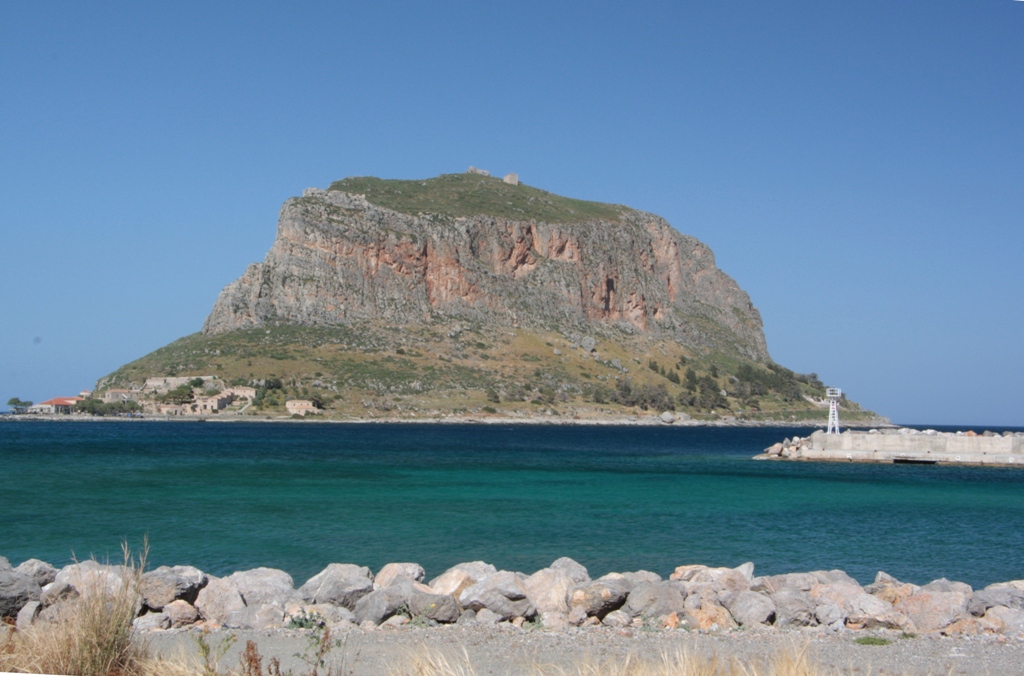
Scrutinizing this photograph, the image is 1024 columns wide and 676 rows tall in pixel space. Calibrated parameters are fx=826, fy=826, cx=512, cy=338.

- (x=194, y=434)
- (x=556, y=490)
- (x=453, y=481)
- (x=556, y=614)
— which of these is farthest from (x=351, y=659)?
(x=194, y=434)

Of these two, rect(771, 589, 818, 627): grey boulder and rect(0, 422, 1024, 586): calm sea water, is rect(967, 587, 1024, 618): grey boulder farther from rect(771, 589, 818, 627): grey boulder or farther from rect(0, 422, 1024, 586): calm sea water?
rect(0, 422, 1024, 586): calm sea water

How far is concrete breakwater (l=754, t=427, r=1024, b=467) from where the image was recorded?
4456 centimetres

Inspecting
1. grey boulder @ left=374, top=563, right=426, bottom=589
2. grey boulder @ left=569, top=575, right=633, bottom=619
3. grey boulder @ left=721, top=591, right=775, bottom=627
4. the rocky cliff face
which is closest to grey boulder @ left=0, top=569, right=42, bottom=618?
grey boulder @ left=374, top=563, right=426, bottom=589

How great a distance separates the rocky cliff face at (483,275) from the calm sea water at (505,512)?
53.5 metres

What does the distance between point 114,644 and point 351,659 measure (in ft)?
7.45

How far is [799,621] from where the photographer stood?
1010 centimetres

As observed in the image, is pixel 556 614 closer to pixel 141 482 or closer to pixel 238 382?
pixel 141 482

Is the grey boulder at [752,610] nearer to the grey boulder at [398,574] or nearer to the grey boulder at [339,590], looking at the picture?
the grey boulder at [398,574]

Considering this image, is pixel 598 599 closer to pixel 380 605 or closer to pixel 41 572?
pixel 380 605

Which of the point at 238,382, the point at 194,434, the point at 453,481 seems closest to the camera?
the point at 453,481

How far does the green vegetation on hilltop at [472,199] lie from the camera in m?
116

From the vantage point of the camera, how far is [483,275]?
111 metres

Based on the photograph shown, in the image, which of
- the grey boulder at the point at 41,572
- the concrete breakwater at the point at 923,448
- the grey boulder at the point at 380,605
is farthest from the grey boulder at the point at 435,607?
the concrete breakwater at the point at 923,448

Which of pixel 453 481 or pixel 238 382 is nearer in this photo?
pixel 453 481
